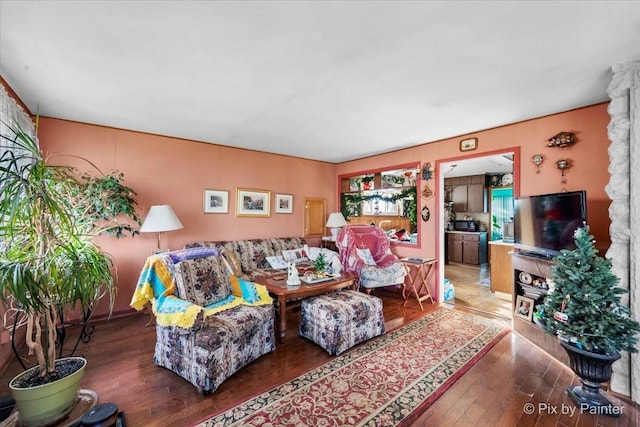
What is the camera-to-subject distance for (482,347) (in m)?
2.76

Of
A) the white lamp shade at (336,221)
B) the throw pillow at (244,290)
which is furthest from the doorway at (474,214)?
the throw pillow at (244,290)

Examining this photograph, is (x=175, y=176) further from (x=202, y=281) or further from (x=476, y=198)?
(x=476, y=198)

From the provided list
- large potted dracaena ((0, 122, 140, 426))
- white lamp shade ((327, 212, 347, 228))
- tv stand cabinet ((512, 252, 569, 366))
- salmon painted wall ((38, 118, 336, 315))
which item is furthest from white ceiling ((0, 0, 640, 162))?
white lamp shade ((327, 212, 347, 228))

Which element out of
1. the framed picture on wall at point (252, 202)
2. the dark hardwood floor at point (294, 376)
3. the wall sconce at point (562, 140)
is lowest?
the dark hardwood floor at point (294, 376)

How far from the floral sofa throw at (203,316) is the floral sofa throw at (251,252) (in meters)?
0.83

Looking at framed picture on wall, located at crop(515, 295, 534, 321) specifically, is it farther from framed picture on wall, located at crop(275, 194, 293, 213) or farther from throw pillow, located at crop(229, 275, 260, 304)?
framed picture on wall, located at crop(275, 194, 293, 213)

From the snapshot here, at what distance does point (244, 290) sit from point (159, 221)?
4.92 feet

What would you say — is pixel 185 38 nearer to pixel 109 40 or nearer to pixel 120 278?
pixel 109 40

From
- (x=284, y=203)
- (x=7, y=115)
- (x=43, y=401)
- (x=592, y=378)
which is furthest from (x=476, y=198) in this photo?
(x=7, y=115)

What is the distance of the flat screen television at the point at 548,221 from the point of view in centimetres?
246

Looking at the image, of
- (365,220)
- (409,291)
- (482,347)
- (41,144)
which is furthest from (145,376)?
(365,220)

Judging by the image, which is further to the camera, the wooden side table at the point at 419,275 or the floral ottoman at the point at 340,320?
the wooden side table at the point at 419,275

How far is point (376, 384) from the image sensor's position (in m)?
2.15

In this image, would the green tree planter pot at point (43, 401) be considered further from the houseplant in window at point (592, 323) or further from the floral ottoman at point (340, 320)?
the houseplant in window at point (592, 323)
